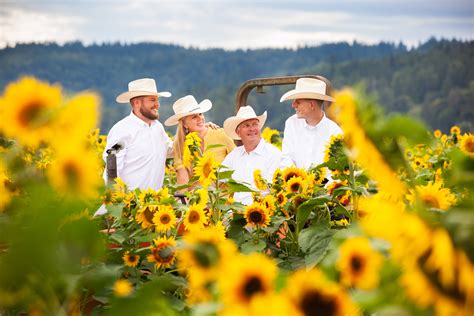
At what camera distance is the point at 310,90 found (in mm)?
5836

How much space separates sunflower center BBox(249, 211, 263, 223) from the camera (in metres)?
3.06

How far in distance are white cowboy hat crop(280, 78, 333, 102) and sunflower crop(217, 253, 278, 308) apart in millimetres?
4930

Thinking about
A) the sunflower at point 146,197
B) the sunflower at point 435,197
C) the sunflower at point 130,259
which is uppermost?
the sunflower at point 435,197

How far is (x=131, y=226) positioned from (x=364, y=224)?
213 cm

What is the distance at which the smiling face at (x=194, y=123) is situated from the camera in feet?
21.1

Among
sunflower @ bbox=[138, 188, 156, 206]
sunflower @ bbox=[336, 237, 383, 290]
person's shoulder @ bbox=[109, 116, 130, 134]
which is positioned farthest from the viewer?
person's shoulder @ bbox=[109, 116, 130, 134]

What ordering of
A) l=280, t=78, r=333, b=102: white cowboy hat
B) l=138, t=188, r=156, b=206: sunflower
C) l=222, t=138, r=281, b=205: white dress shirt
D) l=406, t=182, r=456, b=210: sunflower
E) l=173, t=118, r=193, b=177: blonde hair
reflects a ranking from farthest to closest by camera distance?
l=173, t=118, r=193, b=177: blonde hair → l=280, t=78, r=333, b=102: white cowboy hat → l=222, t=138, r=281, b=205: white dress shirt → l=138, t=188, r=156, b=206: sunflower → l=406, t=182, r=456, b=210: sunflower

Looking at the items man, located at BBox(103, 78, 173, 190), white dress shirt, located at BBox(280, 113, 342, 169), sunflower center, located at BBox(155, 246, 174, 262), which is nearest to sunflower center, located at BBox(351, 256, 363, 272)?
sunflower center, located at BBox(155, 246, 174, 262)

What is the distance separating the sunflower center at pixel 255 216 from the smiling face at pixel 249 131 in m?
2.85

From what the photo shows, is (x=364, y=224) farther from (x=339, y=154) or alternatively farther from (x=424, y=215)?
(x=339, y=154)

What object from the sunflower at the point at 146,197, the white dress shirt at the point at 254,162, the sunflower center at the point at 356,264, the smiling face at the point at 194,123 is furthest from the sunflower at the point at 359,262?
the smiling face at the point at 194,123

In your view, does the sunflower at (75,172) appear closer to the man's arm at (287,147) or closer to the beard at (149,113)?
the man's arm at (287,147)

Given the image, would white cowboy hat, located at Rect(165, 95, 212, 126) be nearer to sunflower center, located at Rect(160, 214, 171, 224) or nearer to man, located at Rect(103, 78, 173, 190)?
man, located at Rect(103, 78, 173, 190)

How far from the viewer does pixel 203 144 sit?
638 centimetres
